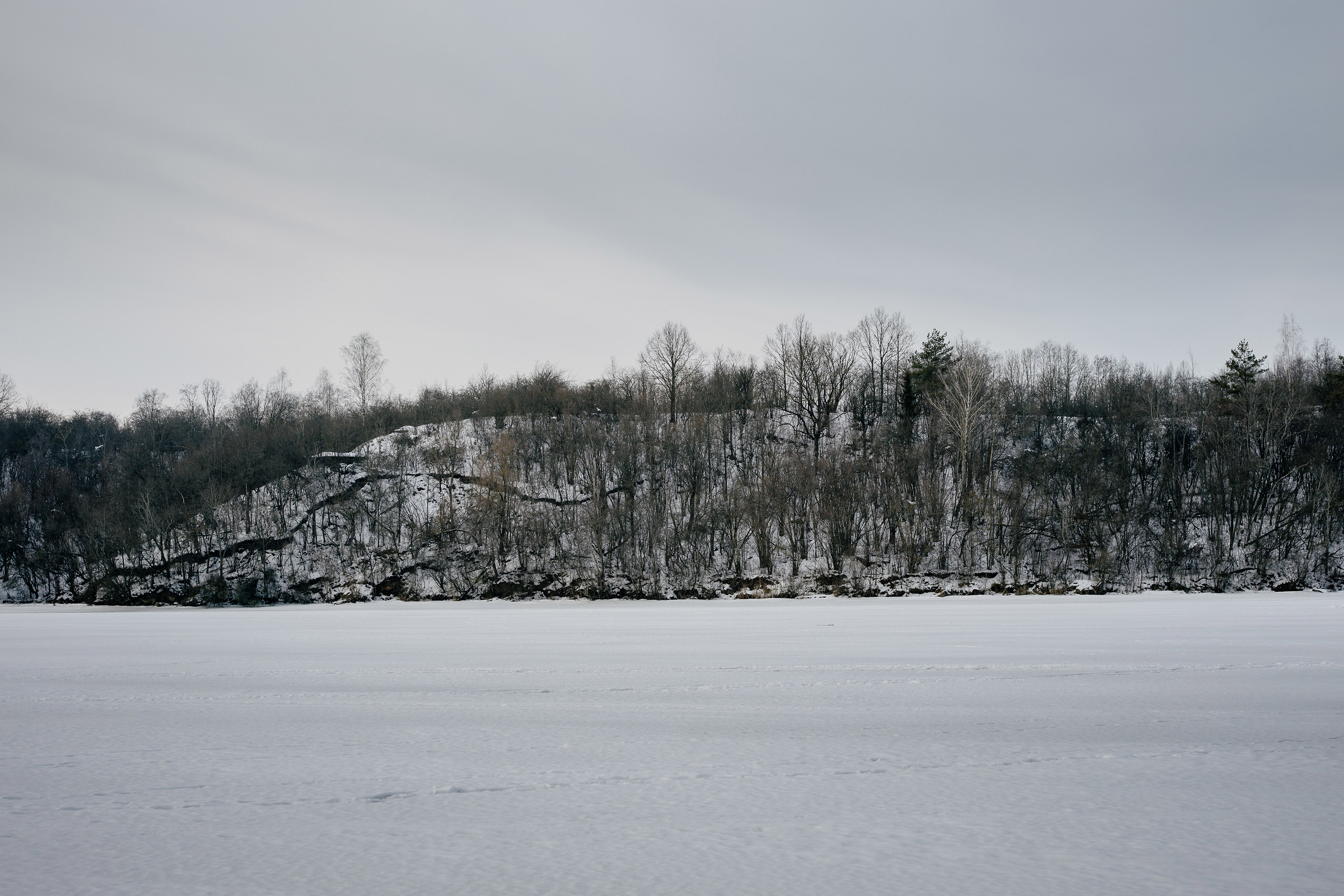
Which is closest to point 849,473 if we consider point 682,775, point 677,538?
point 677,538

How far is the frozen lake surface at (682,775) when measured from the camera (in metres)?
2.86

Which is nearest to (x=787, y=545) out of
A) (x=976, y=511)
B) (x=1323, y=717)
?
(x=976, y=511)

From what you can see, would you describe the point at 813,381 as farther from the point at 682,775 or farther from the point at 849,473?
the point at 682,775

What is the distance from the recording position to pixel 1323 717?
5.49 metres

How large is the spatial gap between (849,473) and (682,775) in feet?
154

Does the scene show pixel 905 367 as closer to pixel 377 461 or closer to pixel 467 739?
pixel 377 461

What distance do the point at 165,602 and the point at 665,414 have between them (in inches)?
1598

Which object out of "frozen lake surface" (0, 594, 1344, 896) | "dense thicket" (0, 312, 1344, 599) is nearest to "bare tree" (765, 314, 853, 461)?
"dense thicket" (0, 312, 1344, 599)

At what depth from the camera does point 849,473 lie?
4947 centimetres

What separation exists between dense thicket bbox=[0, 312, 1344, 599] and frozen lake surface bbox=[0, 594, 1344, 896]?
3625 centimetres

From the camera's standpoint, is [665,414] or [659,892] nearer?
[659,892]

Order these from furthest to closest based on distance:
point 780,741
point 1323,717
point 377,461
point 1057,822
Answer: point 377,461 < point 1323,717 < point 780,741 < point 1057,822

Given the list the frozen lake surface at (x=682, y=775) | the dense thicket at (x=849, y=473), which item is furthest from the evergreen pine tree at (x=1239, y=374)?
the frozen lake surface at (x=682, y=775)

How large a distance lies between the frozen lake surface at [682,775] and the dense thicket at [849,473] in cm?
3625
